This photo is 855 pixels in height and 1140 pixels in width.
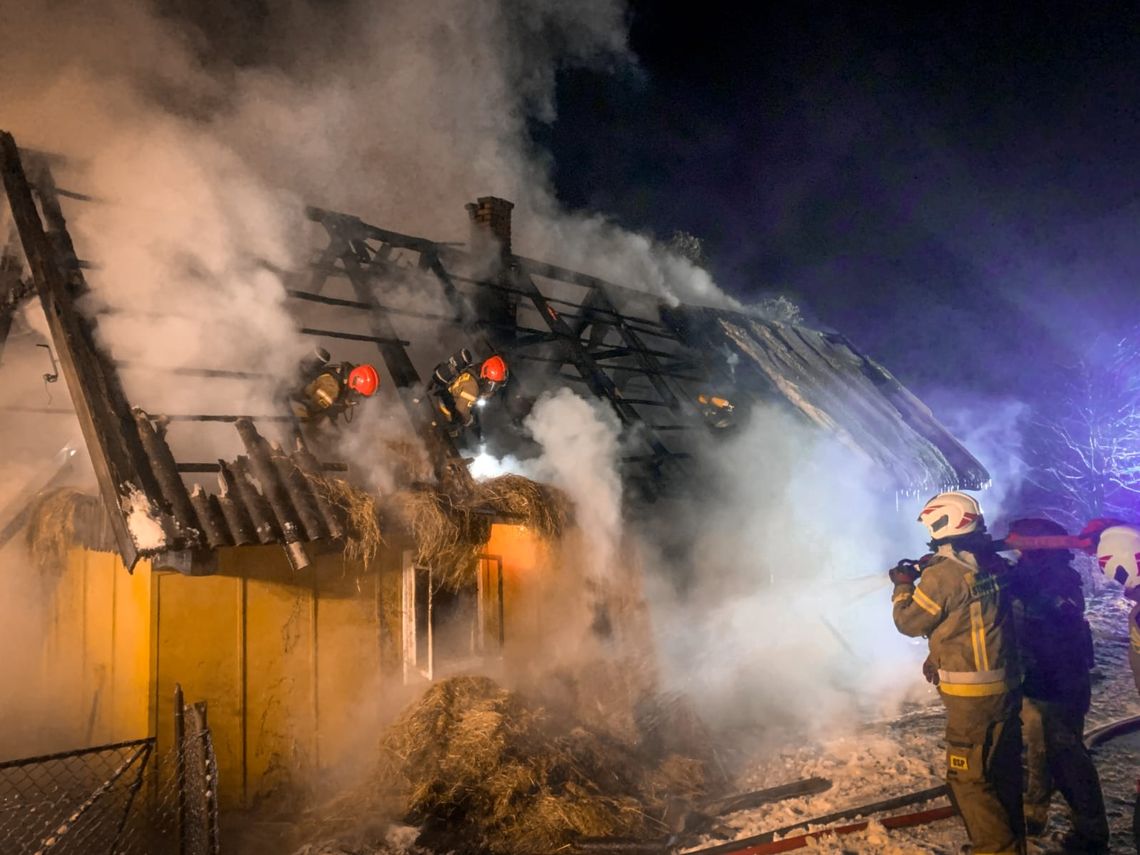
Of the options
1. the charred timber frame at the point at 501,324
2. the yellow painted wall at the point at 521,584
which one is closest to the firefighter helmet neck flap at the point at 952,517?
the yellow painted wall at the point at 521,584

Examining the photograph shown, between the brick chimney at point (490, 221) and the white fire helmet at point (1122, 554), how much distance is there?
8630 millimetres

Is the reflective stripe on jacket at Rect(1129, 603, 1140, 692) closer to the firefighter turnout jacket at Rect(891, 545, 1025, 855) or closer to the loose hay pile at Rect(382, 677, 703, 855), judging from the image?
the firefighter turnout jacket at Rect(891, 545, 1025, 855)

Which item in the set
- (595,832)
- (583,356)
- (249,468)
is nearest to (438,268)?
(583,356)

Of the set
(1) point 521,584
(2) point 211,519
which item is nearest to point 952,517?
(1) point 521,584

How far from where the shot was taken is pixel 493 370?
27.6 feet

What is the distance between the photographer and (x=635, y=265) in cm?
1459

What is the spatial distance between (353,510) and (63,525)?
286 centimetres

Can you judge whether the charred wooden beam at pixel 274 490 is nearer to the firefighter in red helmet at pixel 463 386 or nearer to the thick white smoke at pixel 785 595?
the firefighter in red helmet at pixel 463 386

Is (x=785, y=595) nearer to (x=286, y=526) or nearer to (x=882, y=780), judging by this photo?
(x=882, y=780)

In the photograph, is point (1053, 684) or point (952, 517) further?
point (1053, 684)

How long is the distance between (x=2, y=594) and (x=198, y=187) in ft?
15.3

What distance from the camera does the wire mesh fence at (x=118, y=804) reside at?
4840 millimetres

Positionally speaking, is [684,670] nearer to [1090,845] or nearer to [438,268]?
[1090,845]

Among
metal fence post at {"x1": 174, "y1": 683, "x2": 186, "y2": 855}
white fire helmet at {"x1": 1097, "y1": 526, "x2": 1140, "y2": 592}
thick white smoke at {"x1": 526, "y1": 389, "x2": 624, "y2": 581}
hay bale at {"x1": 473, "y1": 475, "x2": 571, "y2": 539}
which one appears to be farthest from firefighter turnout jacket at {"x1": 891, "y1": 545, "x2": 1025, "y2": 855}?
metal fence post at {"x1": 174, "y1": 683, "x2": 186, "y2": 855}
